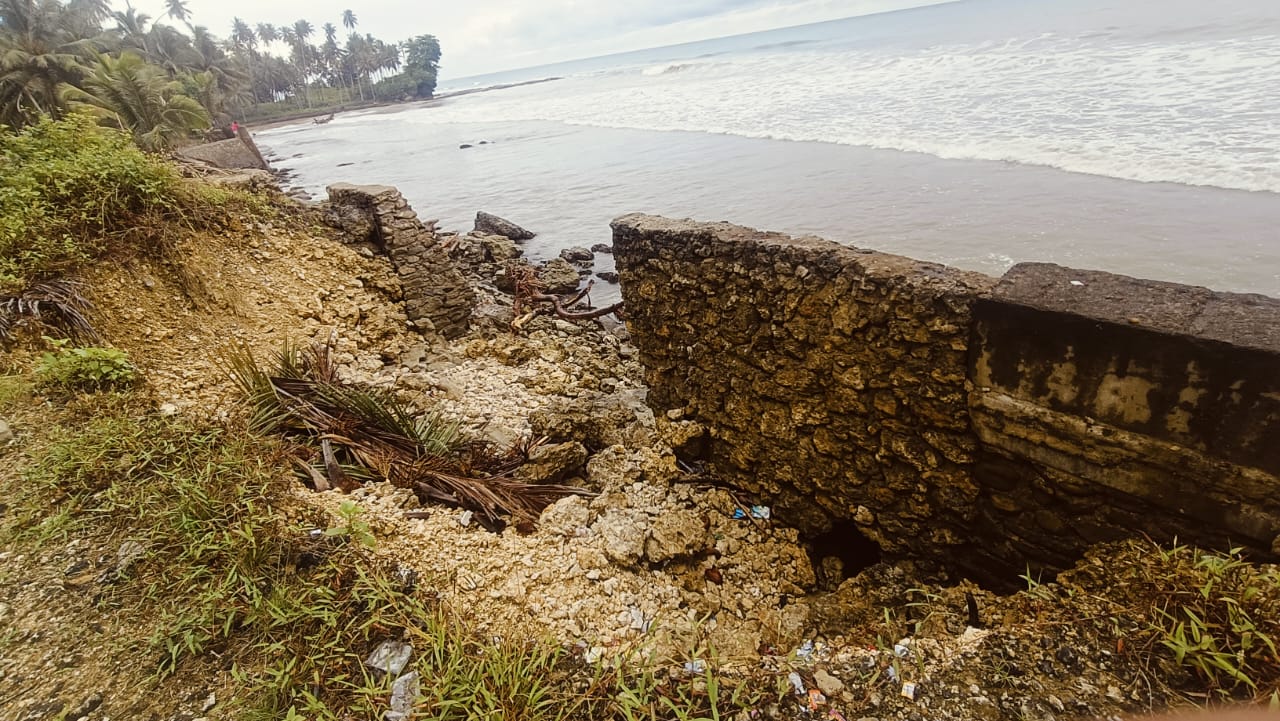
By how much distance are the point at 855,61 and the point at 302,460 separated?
34766 mm

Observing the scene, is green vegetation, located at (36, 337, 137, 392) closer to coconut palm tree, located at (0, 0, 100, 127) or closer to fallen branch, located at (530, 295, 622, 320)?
fallen branch, located at (530, 295, 622, 320)

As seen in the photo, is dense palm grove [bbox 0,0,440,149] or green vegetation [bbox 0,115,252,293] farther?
dense palm grove [bbox 0,0,440,149]

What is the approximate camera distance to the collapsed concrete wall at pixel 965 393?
2207 mm

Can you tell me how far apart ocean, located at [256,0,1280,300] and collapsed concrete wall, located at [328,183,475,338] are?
3.43 m

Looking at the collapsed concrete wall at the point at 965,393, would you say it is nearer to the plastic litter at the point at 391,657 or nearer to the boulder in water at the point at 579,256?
the plastic litter at the point at 391,657

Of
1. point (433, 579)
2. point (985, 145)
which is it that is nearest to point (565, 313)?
point (433, 579)

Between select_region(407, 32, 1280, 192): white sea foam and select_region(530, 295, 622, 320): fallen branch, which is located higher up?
select_region(407, 32, 1280, 192): white sea foam

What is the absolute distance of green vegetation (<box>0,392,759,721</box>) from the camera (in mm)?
1920

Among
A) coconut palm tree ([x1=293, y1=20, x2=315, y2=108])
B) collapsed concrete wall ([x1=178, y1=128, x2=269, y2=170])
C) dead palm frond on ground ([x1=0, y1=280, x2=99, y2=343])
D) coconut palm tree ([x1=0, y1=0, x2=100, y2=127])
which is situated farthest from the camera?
coconut palm tree ([x1=293, y1=20, x2=315, y2=108])

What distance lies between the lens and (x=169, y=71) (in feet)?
131

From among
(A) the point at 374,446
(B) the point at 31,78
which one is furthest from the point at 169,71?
(A) the point at 374,446

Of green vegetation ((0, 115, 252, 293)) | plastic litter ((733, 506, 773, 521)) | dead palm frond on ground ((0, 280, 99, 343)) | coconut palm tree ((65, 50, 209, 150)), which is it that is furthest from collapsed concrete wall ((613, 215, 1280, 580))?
coconut palm tree ((65, 50, 209, 150))

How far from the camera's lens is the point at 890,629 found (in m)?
2.84

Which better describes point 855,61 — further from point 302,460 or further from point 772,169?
point 302,460
